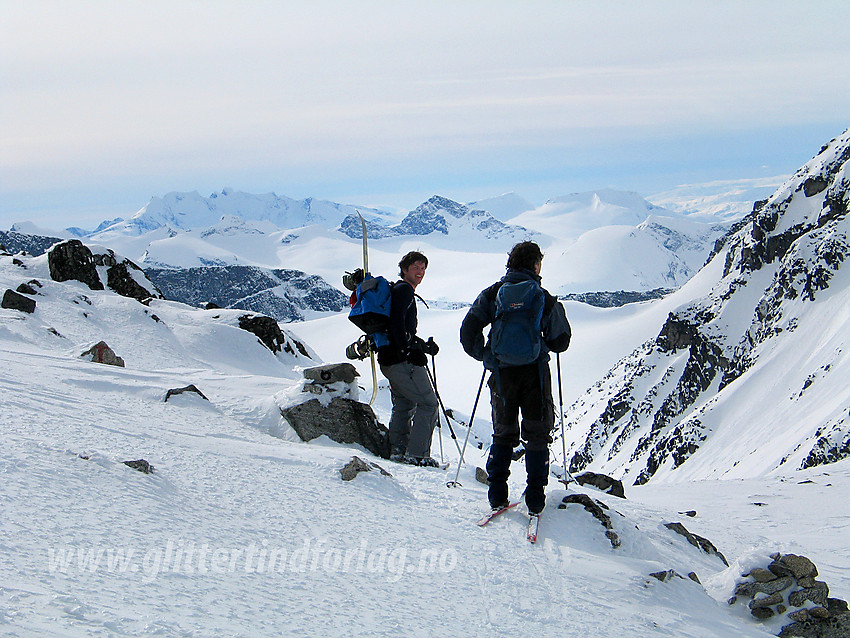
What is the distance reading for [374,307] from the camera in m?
8.04

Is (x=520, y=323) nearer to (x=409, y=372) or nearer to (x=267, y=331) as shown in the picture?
(x=409, y=372)

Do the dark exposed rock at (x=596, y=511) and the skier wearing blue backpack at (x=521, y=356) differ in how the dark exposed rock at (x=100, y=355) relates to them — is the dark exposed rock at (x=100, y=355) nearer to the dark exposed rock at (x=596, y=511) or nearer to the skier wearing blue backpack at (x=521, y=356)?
the skier wearing blue backpack at (x=521, y=356)

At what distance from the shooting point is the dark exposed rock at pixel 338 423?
983cm

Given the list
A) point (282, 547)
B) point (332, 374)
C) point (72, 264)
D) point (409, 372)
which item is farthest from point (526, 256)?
point (72, 264)

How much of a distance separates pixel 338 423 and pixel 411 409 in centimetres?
161

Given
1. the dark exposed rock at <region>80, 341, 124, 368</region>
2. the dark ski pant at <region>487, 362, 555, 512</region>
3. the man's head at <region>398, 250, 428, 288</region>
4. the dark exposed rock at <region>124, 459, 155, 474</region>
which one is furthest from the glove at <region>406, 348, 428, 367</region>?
the dark exposed rock at <region>80, 341, 124, 368</region>

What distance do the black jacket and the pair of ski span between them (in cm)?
157

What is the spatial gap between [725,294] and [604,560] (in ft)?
512

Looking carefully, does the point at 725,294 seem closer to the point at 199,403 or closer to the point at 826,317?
the point at 826,317

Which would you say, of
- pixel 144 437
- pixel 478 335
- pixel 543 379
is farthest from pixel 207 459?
pixel 543 379

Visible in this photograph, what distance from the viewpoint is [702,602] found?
17.7ft

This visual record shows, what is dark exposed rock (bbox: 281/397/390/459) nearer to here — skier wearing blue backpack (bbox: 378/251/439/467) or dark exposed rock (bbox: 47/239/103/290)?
skier wearing blue backpack (bbox: 378/251/439/467)

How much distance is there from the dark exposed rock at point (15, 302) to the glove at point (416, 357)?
55.7ft

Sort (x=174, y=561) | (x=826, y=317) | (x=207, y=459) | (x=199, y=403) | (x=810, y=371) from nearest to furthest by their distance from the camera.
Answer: (x=174, y=561), (x=207, y=459), (x=199, y=403), (x=810, y=371), (x=826, y=317)
